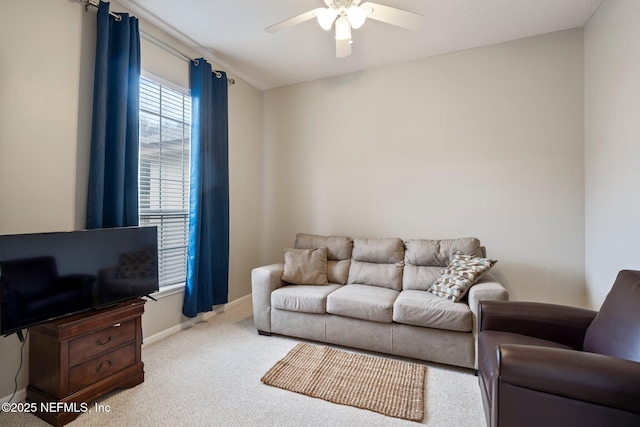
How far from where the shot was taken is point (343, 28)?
215 cm

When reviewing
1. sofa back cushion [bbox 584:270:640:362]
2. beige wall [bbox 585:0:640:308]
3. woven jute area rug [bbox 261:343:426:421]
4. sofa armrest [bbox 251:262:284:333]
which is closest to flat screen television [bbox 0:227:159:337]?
sofa armrest [bbox 251:262:284:333]

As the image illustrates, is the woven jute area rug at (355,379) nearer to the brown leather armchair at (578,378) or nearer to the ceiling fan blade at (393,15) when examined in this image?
the brown leather armchair at (578,378)

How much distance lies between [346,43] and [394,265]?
2111 mm

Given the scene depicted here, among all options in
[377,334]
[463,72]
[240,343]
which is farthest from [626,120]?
[240,343]

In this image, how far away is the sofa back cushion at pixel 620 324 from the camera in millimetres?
1348

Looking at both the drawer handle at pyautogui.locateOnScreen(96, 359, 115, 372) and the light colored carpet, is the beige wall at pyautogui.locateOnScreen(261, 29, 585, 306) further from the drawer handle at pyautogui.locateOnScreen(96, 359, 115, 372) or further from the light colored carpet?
the drawer handle at pyautogui.locateOnScreen(96, 359, 115, 372)

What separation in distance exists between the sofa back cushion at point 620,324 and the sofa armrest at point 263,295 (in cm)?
236

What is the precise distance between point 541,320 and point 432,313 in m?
0.72

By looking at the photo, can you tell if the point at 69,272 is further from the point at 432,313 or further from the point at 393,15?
the point at 393,15

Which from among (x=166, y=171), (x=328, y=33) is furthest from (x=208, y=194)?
(x=328, y=33)

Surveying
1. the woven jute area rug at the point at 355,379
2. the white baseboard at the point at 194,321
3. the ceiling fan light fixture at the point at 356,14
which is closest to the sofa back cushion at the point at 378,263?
the woven jute area rug at the point at 355,379

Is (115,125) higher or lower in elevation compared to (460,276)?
higher

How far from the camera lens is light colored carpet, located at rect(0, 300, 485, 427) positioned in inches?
68.5

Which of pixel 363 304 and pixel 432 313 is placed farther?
pixel 363 304
